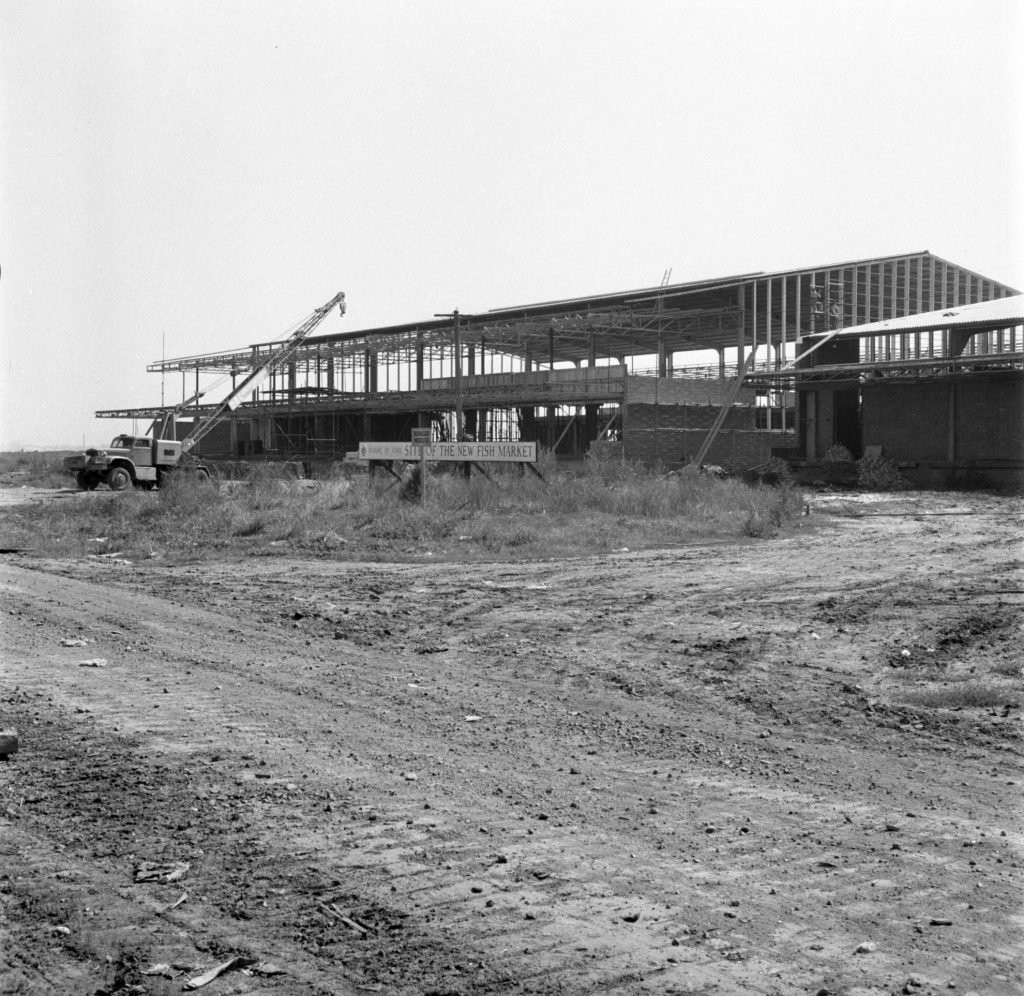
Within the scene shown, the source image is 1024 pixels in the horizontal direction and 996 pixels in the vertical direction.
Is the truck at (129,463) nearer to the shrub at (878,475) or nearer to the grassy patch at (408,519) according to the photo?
the grassy patch at (408,519)

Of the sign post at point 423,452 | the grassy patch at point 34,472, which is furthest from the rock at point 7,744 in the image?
the grassy patch at point 34,472

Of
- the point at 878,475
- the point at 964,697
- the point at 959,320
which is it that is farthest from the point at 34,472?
the point at 964,697

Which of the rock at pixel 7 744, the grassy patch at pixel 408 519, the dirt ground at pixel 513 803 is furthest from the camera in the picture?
the grassy patch at pixel 408 519

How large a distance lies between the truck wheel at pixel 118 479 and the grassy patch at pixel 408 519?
388 inches

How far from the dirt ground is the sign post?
567 inches

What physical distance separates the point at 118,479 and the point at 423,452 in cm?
1814

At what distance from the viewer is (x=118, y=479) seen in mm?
41562

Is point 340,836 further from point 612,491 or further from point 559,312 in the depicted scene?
point 559,312

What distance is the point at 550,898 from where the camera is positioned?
4785 millimetres

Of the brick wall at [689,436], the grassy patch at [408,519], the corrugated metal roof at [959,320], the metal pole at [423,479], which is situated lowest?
the grassy patch at [408,519]

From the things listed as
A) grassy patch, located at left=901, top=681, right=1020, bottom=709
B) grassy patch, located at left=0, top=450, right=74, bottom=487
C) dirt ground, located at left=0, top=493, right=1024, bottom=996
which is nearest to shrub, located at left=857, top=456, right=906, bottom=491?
dirt ground, located at left=0, top=493, right=1024, bottom=996

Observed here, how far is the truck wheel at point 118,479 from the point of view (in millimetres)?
41438

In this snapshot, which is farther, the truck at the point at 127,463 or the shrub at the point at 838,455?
the shrub at the point at 838,455

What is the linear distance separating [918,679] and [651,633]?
3.03 meters
